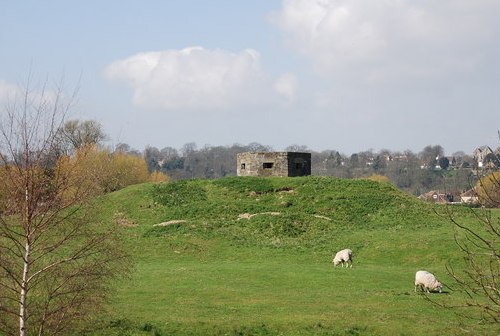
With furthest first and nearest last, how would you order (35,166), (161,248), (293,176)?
(293,176), (161,248), (35,166)

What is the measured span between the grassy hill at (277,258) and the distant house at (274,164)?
3.42 metres

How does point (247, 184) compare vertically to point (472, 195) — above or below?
below

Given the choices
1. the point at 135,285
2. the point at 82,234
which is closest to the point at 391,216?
the point at 135,285

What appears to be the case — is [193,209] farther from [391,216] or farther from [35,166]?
[35,166]

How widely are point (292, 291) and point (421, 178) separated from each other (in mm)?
159733

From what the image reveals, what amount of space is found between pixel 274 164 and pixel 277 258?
2059 cm

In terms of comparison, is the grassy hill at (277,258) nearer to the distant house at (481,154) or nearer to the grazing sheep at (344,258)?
the grazing sheep at (344,258)

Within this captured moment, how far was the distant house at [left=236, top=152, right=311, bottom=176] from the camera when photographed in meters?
55.9

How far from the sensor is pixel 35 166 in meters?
13.4

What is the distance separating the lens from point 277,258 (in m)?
36.2

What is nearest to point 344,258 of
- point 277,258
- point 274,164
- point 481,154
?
point 277,258

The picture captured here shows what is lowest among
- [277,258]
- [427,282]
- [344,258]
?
[277,258]

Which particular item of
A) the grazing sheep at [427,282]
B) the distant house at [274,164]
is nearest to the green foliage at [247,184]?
the distant house at [274,164]

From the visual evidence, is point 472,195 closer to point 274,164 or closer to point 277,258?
point 277,258
